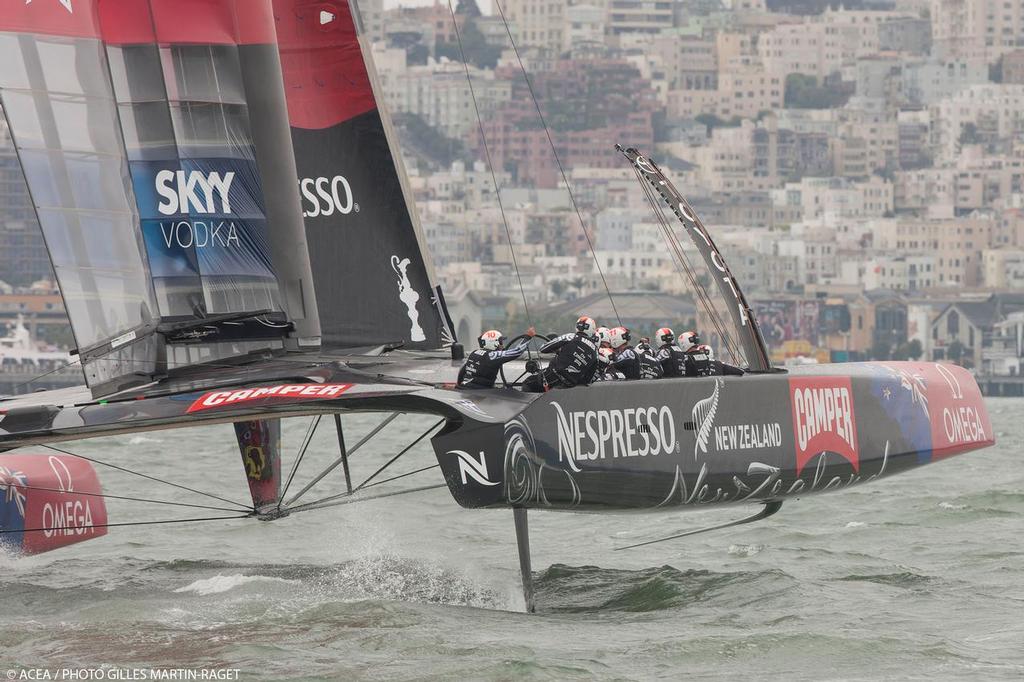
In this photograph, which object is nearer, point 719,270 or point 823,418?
point 823,418

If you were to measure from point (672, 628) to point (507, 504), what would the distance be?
2.29 feet

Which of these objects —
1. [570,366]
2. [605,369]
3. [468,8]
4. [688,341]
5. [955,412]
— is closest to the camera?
[570,366]

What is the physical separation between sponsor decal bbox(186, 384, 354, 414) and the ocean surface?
74 cm

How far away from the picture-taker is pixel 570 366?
6.48 metres

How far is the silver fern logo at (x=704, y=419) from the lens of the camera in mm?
6791

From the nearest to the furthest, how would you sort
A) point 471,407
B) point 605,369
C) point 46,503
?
point 471,407 < point 605,369 < point 46,503

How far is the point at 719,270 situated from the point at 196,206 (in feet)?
7.80

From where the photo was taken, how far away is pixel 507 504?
20.6 feet

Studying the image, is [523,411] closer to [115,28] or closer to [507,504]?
[507,504]

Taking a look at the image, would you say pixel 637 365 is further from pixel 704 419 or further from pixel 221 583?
pixel 221 583

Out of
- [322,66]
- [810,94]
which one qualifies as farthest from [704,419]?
[810,94]

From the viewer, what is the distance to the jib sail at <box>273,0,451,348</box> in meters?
7.96

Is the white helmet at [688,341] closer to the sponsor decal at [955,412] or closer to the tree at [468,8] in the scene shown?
the sponsor decal at [955,412]

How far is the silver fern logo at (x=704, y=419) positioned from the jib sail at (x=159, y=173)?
5.54ft
